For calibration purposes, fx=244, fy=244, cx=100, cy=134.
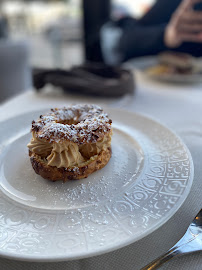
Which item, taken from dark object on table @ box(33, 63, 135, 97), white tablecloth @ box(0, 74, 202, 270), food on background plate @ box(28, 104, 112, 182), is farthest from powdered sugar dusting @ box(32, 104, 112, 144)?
dark object on table @ box(33, 63, 135, 97)

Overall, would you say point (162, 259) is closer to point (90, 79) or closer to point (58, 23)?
point (90, 79)

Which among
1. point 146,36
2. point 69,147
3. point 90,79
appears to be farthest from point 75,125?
point 146,36

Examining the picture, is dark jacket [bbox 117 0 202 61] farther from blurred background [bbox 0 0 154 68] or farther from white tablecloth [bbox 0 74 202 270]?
white tablecloth [bbox 0 74 202 270]

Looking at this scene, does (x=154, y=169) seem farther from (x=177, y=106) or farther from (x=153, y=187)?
(x=177, y=106)

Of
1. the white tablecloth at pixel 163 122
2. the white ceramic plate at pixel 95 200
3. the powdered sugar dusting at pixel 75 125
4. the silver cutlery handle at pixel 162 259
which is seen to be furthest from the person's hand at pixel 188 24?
the silver cutlery handle at pixel 162 259

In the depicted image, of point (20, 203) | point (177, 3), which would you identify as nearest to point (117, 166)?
point (20, 203)

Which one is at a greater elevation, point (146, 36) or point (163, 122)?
point (146, 36)
